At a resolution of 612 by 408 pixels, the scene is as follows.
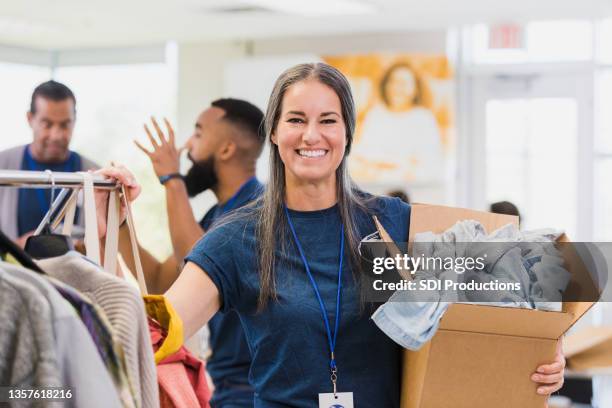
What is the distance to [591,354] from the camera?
3.32 metres

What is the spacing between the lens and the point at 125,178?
73.2 inches

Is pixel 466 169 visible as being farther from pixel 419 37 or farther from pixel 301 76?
pixel 301 76

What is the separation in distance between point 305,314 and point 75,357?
2.43ft

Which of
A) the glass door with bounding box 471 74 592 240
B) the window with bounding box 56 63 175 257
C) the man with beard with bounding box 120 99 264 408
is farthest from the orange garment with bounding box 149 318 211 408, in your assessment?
the window with bounding box 56 63 175 257

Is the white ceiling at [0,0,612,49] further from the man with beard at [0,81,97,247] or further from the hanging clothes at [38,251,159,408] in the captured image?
the hanging clothes at [38,251,159,408]

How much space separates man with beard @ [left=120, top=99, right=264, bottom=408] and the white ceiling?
433 centimetres

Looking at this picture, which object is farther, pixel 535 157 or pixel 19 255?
pixel 535 157

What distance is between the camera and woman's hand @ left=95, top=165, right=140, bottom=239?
1850mm

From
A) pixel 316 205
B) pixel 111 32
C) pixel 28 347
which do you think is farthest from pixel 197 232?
pixel 111 32

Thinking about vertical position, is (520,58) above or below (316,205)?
above

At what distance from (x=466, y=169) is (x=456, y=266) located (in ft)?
23.4

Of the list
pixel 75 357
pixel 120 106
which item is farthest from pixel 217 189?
pixel 120 106

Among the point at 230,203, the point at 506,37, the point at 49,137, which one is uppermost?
the point at 506,37

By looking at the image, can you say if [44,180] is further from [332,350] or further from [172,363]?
[332,350]
